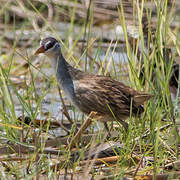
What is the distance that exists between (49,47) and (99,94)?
651mm

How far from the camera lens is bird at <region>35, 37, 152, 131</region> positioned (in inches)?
169

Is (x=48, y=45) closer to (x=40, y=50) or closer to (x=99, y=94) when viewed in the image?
(x=40, y=50)

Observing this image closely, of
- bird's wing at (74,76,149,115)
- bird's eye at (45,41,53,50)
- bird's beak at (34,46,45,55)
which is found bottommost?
bird's wing at (74,76,149,115)

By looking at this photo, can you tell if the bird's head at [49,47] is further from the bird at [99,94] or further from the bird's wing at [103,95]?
the bird's wing at [103,95]

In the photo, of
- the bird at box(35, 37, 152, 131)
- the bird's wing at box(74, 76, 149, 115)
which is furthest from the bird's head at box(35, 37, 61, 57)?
the bird's wing at box(74, 76, 149, 115)

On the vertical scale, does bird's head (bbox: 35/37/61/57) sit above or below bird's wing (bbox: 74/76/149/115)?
above

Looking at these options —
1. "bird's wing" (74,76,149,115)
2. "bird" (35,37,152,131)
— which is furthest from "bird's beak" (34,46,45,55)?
"bird's wing" (74,76,149,115)

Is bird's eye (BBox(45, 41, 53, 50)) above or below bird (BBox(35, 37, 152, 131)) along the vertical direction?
above

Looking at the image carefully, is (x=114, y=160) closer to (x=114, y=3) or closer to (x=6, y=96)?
(x=6, y=96)

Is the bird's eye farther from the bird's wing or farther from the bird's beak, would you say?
→ the bird's wing

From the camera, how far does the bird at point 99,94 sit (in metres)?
4.29

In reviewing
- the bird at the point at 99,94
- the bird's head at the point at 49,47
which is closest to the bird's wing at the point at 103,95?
the bird at the point at 99,94

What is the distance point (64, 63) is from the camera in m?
4.54

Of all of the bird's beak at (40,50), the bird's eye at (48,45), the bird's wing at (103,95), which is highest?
the bird's eye at (48,45)
